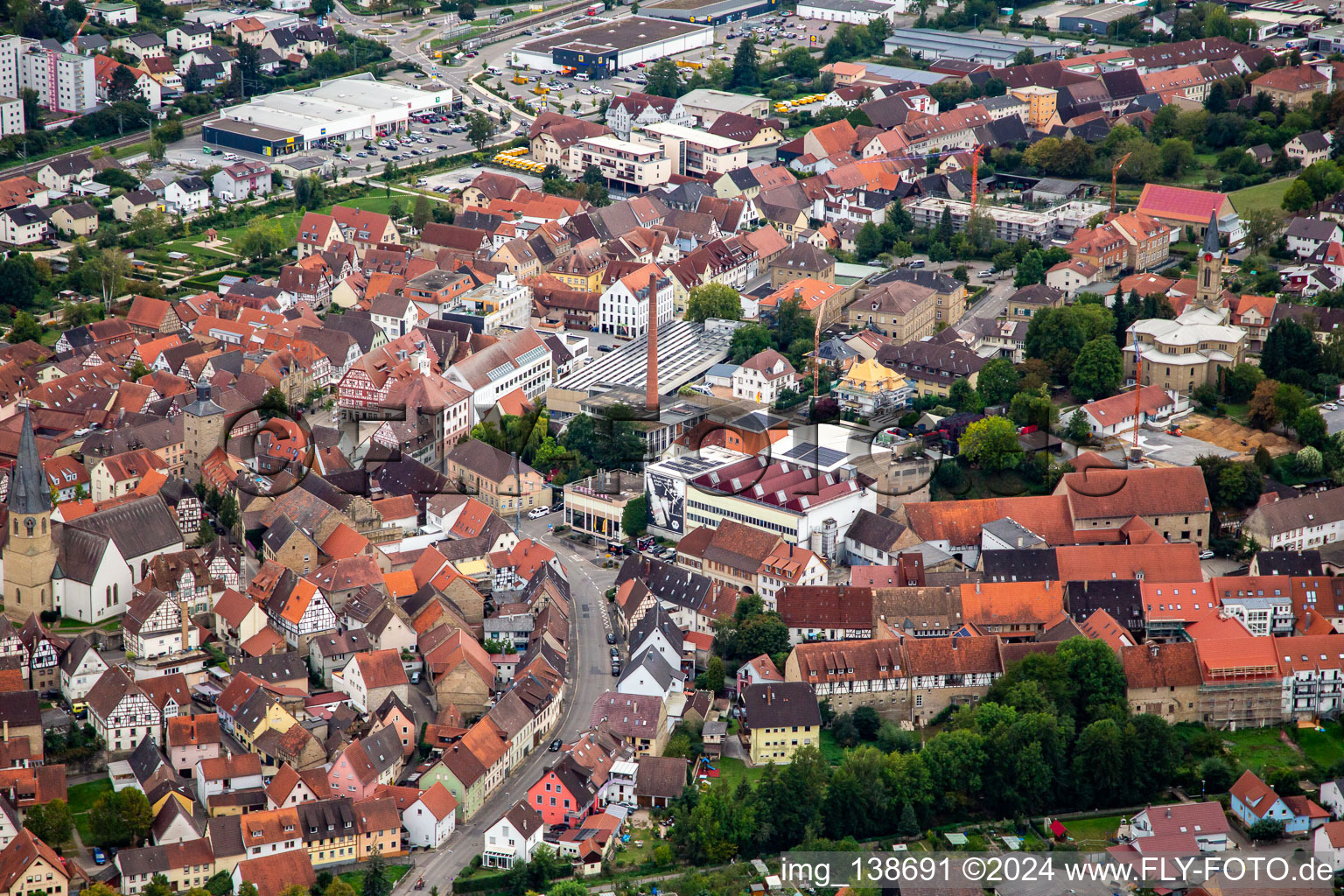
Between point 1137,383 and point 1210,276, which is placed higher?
point 1210,276

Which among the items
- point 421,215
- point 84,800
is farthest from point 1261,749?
point 421,215

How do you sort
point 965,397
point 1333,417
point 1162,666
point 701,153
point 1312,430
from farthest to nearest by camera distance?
point 701,153 < point 965,397 < point 1333,417 < point 1312,430 < point 1162,666

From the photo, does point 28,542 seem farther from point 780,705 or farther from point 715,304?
point 715,304

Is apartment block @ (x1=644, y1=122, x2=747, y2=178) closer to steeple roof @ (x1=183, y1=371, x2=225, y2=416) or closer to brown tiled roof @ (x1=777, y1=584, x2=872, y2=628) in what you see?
steeple roof @ (x1=183, y1=371, x2=225, y2=416)

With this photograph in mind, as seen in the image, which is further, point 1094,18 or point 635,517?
point 1094,18

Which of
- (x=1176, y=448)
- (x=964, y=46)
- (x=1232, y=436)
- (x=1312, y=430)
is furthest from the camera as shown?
(x=964, y=46)

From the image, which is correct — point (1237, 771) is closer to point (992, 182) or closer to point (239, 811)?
point (239, 811)

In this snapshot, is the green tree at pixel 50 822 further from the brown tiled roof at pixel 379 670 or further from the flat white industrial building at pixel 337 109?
the flat white industrial building at pixel 337 109

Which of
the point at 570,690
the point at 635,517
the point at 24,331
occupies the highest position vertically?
the point at 635,517
